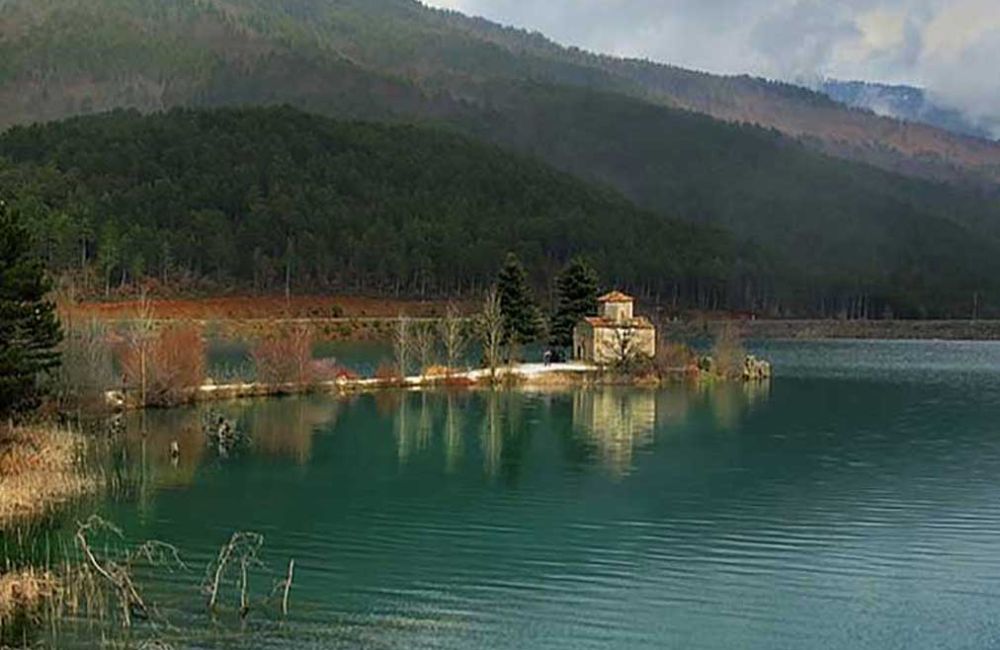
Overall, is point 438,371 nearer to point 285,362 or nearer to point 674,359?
point 285,362

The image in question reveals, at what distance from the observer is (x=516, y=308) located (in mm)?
70625

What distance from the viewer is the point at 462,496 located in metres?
32.5

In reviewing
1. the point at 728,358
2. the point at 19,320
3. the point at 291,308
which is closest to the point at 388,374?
the point at 728,358

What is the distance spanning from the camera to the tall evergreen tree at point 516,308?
231 feet

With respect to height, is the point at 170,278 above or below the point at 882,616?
above

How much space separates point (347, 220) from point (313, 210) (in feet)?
15.6

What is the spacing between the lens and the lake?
2003 centimetres

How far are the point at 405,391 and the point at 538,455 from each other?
69.3 feet

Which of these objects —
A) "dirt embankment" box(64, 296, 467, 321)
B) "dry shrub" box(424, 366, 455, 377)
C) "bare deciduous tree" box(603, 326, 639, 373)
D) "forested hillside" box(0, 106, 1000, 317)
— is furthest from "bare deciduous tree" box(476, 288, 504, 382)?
"forested hillside" box(0, 106, 1000, 317)

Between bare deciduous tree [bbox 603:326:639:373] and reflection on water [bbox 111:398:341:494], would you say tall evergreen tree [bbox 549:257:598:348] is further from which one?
reflection on water [bbox 111:398:341:494]

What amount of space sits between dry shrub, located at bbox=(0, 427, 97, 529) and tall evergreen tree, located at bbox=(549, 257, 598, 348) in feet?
139

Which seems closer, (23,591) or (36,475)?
(23,591)

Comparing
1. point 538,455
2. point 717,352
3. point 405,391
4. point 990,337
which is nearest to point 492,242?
point 990,337

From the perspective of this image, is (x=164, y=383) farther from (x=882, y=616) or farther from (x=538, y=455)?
(x=882, y=616)
